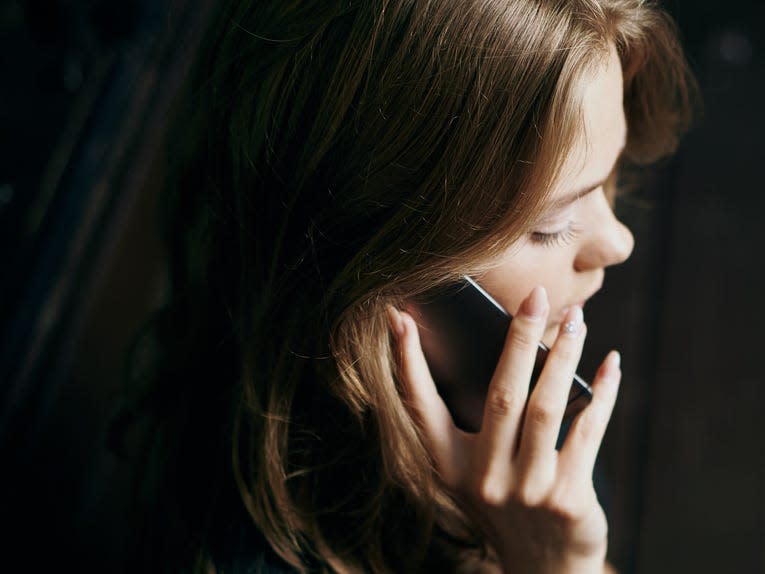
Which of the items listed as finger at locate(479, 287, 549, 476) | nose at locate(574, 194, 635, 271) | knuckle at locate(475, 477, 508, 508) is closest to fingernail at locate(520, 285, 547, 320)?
finger at locate(479, 287, 549, 476)

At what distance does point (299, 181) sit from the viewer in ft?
2.28

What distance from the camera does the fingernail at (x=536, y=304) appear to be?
70 centimetres

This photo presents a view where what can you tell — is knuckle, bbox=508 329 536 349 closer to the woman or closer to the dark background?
the woman

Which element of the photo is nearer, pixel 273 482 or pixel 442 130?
pixel 442 130

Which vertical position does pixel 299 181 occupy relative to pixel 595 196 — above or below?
below

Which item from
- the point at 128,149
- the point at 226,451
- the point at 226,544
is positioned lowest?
the point at 226,544

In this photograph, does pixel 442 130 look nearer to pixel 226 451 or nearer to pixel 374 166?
pixel 374 166

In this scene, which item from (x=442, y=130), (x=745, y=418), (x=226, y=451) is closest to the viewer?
(x=442, y=130)

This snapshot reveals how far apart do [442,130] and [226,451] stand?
55 cm

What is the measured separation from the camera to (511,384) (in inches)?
28.7

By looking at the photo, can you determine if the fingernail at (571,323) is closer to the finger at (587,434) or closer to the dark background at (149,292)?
the finger at (587,434)

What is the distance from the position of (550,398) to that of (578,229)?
0.66 feet

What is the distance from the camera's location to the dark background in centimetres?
99

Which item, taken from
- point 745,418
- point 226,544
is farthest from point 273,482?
point 745,418
